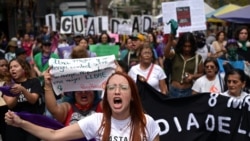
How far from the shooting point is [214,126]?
564 cm

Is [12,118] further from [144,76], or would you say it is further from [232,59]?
[232,59]

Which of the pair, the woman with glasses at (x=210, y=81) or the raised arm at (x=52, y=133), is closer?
the raised arm at (x=52, y=133)

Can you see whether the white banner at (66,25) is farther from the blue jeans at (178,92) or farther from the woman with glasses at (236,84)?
the woman with glasses at (236,84)

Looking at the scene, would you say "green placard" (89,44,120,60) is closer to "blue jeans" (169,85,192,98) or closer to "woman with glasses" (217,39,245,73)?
"woman with glasses" (217,39,245,73)

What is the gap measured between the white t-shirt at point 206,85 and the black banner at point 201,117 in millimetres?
1052

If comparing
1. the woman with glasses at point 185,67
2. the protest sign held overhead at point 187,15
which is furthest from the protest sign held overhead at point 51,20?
the woman with glasses at point 185,67

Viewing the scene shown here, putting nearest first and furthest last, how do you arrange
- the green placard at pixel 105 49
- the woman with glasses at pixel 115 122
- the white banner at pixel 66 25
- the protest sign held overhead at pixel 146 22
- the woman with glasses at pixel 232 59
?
1. the woman with glasses at pixel 115 122
2. the woman with glasses at pixel 232 59
3. the green placard at pixel 105 49
4. the protest sign held overhead at pixel 146 22
5. the white banner at pixel 66 25

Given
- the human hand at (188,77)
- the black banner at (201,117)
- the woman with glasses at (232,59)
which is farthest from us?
the woman with glasses at (232,59)

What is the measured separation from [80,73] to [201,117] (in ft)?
4.79

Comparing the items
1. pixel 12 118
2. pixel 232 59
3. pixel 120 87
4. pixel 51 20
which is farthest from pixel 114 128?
pixel 51 20

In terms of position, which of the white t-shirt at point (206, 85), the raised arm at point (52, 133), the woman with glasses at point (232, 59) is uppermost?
the raised arm at point (52, 133)

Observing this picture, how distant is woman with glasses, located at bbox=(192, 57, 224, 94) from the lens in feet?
23.0

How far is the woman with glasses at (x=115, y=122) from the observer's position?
140 inches

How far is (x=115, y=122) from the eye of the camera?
3650mm
